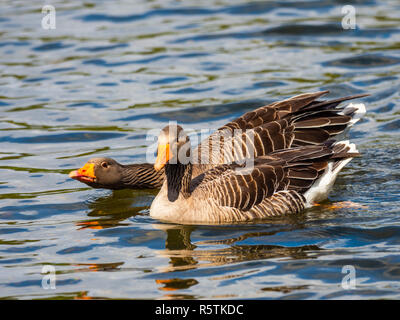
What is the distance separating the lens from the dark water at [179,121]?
301 inches

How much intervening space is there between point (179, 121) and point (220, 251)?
5906 millimetres

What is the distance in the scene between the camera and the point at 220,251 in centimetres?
824

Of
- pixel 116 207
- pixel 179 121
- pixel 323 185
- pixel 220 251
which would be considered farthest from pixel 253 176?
pixel 179 121

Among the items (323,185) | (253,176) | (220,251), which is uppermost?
(253,176)

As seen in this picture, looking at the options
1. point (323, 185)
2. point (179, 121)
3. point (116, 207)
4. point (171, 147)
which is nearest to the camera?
point (171, 147)

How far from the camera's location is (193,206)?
928 centimetres

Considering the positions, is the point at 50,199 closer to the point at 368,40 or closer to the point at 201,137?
the point at 201,137

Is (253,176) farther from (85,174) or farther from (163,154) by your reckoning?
(85,174)

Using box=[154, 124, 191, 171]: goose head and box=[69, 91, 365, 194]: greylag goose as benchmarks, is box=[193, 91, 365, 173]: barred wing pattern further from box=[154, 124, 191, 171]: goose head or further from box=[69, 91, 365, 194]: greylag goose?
box=[154, 124, 191, 171]: goose head

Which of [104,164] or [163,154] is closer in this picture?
[163,154]

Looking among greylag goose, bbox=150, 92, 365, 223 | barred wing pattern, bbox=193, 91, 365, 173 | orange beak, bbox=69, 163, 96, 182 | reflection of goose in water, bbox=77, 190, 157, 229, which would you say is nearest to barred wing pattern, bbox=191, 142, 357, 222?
greylag goose, bbox=150, 92, 365, 223

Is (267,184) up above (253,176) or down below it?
below

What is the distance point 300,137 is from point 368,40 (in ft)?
27.0

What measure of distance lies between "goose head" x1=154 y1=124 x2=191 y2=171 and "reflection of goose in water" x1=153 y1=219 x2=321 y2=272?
0.94 m
